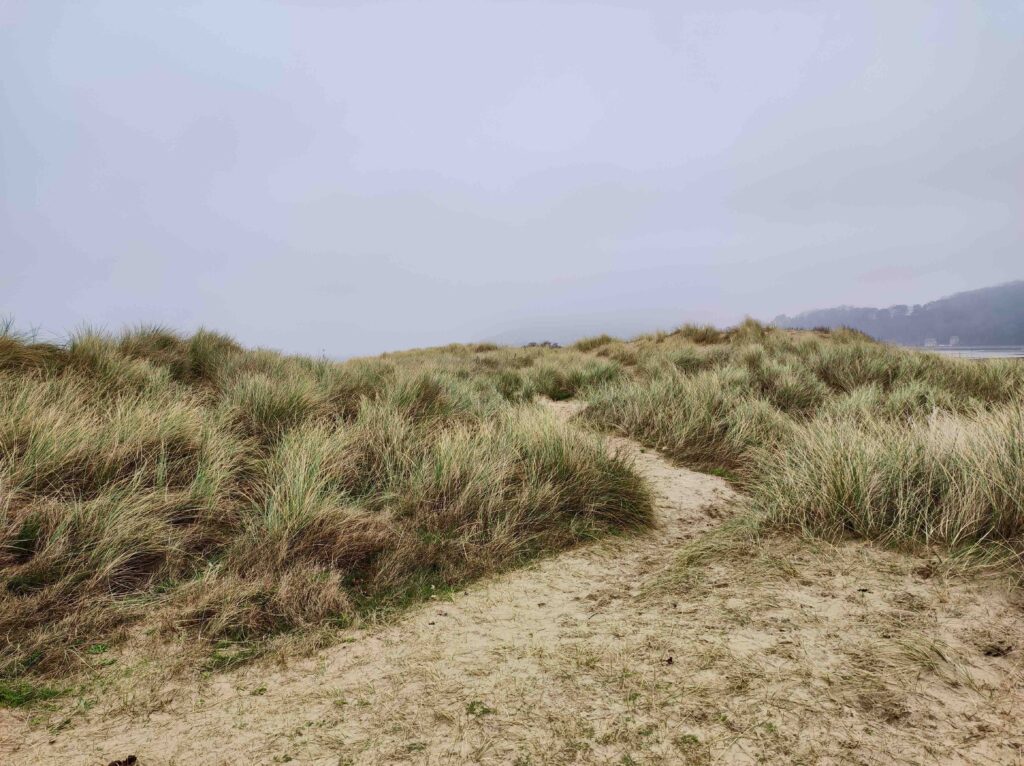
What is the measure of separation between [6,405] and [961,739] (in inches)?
216

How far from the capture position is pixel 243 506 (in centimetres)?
359

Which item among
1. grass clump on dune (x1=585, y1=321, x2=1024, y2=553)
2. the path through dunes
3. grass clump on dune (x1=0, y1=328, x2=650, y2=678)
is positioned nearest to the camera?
the path through dunes

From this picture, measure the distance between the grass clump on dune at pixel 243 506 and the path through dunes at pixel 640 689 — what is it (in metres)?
0.43

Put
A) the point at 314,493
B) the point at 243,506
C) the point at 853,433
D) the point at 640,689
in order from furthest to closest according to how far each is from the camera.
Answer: the point at 853,433 < the point at 243,506 < the point at 314,493 < the point at 640,689

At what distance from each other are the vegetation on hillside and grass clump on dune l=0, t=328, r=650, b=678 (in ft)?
0.04

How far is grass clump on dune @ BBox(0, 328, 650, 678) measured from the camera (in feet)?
8.57

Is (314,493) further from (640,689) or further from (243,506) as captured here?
(640,689)

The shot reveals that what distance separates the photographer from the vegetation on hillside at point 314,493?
266cm

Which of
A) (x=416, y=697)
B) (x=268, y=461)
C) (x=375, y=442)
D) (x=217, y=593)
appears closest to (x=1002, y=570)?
(x=416, y=697)

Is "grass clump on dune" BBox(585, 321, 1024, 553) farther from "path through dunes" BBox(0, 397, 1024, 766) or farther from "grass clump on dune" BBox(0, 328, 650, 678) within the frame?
"grass clump on dune" BBox(0, 328, 650, 678)

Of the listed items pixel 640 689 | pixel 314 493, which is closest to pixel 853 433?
pixel 640 689

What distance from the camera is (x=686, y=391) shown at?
7.05 metres

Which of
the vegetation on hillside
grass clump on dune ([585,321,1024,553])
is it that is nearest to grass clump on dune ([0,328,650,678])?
the vegetation on hillside

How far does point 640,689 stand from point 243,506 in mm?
2791
